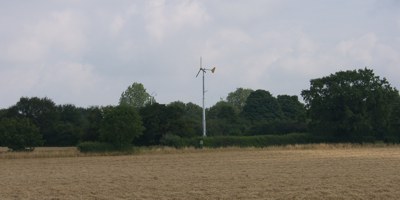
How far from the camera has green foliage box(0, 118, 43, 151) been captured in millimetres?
63094

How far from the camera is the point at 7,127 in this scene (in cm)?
6334

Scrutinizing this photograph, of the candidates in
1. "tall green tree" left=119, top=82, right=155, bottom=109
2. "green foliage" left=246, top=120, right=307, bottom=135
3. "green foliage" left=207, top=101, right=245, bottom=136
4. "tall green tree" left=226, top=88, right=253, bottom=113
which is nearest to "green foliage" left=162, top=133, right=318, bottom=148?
"green foliage" left=246, top=120, right=307, bottom=135

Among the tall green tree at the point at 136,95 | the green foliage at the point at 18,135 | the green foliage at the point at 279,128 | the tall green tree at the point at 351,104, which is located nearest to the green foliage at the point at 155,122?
the green foliage at the point at 18,135

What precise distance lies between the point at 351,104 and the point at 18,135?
1692 inches

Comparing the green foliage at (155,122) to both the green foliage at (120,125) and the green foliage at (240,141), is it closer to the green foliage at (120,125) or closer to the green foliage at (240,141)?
the green foliage at (240,141)

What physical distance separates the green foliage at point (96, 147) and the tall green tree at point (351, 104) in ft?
98.6

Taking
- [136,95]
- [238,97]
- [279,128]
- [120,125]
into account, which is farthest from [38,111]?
[238,97]

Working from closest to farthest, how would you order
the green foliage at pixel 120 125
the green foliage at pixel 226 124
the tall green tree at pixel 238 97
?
the green foliage at pixel 120 125 < the green foliage at pixel 226 124 < the tall green tree at pixel 238 97

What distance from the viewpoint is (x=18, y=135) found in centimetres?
6372

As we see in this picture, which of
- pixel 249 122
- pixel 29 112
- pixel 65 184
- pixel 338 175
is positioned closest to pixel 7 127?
pixel 29 112

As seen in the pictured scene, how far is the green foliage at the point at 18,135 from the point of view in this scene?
63094 millimetres

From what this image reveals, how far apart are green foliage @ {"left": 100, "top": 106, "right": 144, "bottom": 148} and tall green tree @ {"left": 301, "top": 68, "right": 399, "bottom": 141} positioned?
27.7 m

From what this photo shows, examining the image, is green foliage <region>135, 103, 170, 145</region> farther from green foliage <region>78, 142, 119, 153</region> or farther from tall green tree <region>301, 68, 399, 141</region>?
tall green tree <region>301, 68, 399, 141</region>

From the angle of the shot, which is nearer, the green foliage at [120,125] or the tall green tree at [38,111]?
the green foliage at [120,125]
